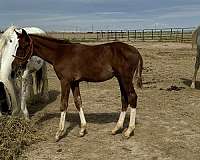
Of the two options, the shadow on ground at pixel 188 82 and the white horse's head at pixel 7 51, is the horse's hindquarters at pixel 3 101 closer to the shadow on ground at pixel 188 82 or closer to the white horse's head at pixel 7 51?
the white horse's head at pixel 7 51

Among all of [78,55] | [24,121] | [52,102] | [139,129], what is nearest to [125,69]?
[78,55]

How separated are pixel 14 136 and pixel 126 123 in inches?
87.2

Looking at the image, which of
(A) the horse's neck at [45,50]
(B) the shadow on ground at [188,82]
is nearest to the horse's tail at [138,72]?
(A) the horse's neck at [45,50]

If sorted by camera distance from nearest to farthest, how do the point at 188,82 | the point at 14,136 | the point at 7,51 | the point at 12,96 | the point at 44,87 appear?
the point at 14,136 → the point at 12,96 → the point at 7,51 → the point at 44,87 → the point at 188,82

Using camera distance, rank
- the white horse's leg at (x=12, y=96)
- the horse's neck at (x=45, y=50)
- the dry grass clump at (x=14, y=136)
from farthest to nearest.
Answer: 1. the white horse's leg at (x=12, y=96)
2. the horse's neck at (x=45, y=50)
3. the dry grass clump at (x=14, y=136)

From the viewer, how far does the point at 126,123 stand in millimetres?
7633

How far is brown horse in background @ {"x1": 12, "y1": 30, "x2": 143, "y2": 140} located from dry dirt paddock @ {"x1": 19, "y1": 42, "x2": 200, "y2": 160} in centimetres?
37

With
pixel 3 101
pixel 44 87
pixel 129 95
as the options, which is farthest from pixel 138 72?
pixel 44 87

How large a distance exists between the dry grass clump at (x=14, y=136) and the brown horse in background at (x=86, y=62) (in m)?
0.55

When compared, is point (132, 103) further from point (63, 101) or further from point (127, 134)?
point (63, 101)

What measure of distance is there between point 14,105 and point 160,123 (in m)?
2.86

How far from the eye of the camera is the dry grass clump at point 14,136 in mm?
6082

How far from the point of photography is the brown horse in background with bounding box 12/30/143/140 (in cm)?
659

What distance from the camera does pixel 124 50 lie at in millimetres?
6629
